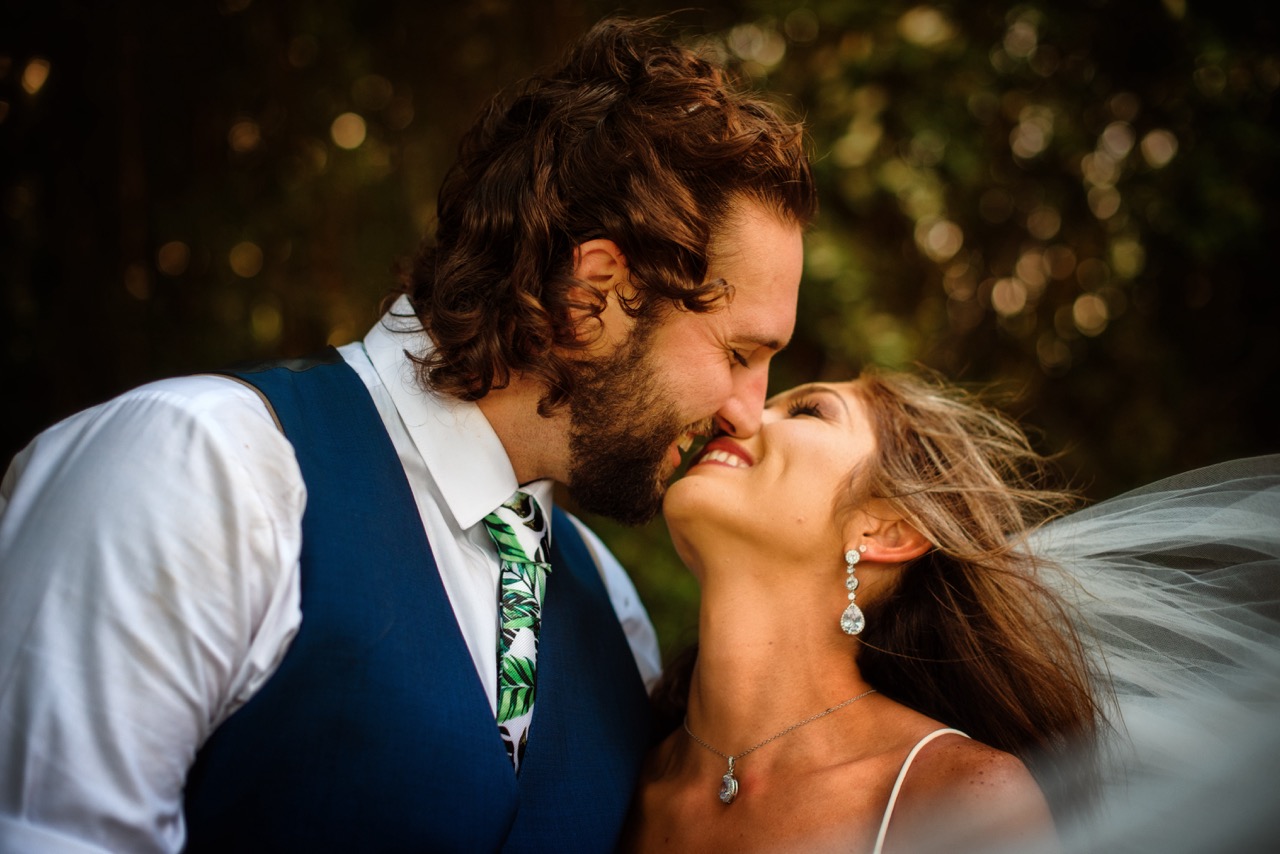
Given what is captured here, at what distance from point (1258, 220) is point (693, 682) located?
2.48m

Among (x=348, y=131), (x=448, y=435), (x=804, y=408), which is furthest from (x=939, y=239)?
(x=448, y=435)

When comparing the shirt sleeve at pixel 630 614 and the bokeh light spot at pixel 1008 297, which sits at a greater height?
the bokeh light spot at pixel 1008 297

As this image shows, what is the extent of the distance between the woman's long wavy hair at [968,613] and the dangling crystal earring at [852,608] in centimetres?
7

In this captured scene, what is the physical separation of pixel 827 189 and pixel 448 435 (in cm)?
200

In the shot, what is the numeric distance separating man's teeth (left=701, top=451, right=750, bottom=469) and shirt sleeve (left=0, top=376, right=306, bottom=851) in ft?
3.22

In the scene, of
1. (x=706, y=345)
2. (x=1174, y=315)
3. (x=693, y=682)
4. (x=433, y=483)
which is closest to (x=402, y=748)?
(x=433, y=483)

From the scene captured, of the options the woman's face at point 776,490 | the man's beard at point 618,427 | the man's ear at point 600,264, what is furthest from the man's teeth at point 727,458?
the man's ear at point 600,264

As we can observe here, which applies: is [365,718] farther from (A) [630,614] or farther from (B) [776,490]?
(A) [630,614]

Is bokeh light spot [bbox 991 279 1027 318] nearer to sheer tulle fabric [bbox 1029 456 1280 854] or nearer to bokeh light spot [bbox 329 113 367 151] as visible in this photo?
sheer tulle fabric [bbox 1029 456 1280 854]

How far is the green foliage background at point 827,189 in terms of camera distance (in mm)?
2992

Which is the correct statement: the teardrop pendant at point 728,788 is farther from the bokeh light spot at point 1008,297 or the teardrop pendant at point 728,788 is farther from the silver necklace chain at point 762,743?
the bokeh light spot at point 1008,297

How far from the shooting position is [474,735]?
1523 millimetres

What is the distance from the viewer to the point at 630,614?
2.50 meters

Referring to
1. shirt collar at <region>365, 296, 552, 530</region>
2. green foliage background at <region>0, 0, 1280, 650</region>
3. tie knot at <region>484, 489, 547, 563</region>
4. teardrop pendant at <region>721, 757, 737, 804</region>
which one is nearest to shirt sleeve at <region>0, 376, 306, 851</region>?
shirt collar at <region>365, 296, 552, 530</region>
